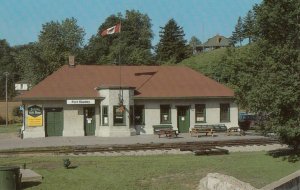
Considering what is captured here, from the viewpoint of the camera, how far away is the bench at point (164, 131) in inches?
1410

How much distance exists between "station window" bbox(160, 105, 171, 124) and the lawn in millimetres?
15614

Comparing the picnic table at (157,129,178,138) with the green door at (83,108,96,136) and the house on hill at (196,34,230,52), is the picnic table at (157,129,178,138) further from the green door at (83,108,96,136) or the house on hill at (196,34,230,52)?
the house on hill at (196,34,230,52)

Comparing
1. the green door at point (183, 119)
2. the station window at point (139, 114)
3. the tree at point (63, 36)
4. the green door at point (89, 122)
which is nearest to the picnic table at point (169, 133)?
the station window at point (139, 114)

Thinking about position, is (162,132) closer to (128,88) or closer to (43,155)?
(128,88)

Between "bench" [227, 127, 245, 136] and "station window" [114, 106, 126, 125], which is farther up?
"station window" [114, 106, 126, 125]

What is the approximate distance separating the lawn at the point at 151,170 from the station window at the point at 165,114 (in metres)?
15.6

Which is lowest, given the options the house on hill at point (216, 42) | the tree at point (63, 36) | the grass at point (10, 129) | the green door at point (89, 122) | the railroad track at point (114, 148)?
the railroad track at point (114, 148)

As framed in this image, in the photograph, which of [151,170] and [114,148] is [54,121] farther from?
[151,170]

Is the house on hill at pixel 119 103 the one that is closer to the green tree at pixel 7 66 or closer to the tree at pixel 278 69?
the tree at pixel 278 69

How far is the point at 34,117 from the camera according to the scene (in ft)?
122

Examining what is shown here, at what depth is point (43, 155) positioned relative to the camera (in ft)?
81.3

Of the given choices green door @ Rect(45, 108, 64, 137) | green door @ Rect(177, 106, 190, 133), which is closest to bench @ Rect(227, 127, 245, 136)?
green door @ Rect(177, 106, 190, 133)

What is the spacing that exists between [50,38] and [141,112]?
45010mm

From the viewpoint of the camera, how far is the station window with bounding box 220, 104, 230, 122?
41688mm
